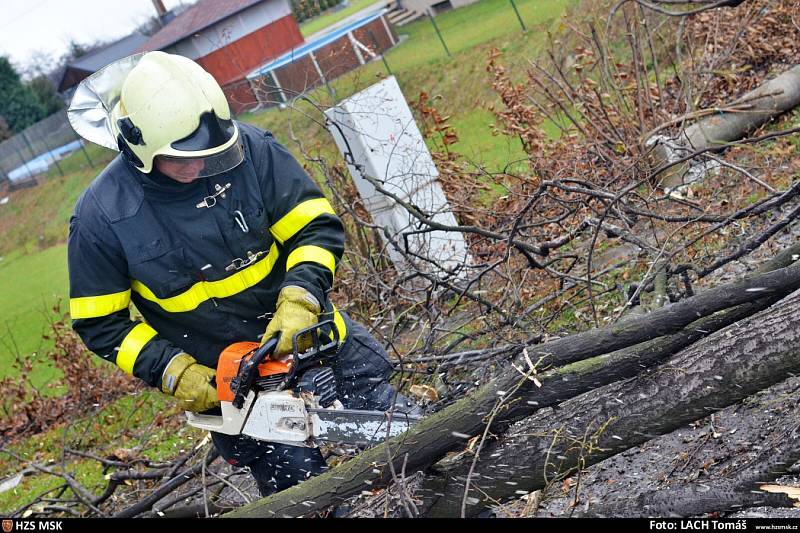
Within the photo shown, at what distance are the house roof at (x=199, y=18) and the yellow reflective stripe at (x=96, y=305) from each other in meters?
28.1

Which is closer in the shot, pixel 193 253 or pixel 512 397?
pixel 512 397

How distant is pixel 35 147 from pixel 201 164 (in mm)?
43288

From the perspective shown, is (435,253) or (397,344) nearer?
(397,344)

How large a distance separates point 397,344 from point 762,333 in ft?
11.3

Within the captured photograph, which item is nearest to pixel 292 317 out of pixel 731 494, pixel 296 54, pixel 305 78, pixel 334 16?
pixel 731 494

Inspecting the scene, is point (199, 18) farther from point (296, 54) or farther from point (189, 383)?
point (189, 383)

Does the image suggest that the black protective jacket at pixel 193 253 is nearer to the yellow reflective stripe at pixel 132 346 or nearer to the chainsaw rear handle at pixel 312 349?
the yellow reflective stripe at pixel 132 346

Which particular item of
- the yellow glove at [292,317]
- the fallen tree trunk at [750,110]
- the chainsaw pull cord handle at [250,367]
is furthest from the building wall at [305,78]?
the fallen tree trunk at [750,110]

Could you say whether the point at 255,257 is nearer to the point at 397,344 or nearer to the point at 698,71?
the point at 397,344

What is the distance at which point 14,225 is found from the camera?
30641 mm

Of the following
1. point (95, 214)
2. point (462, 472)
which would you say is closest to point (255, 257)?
point (95, 214)

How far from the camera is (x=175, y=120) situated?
11.0ft

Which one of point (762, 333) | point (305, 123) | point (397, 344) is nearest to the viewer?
point (762, 333)

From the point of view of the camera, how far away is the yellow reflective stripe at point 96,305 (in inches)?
140
